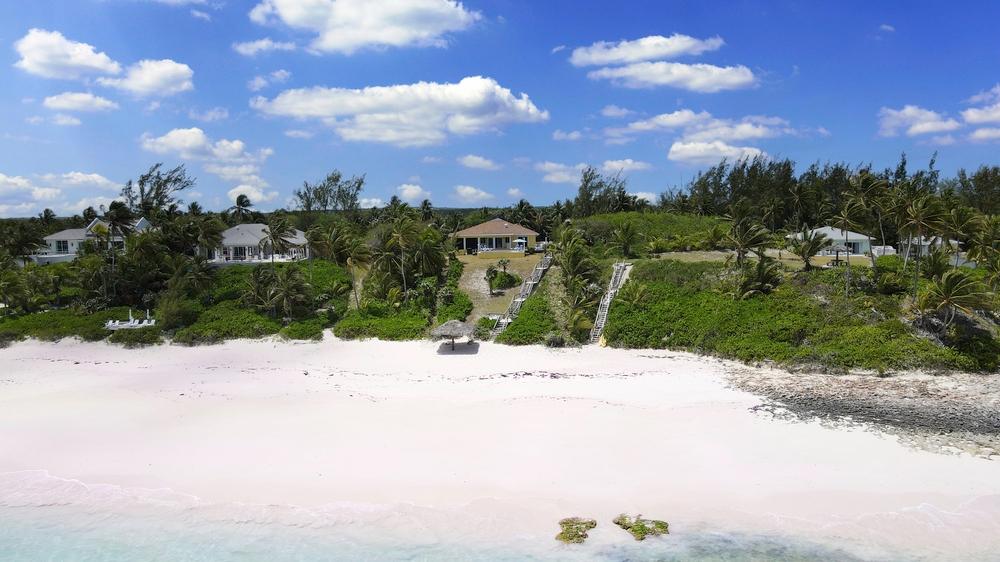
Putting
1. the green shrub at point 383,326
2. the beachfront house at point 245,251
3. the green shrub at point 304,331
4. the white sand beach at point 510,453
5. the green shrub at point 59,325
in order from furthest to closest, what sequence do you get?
the beachfront house at point 245,251
the green shrub at point 59,325
the green shrub at point 304,331
the green shrub at point 383,326
the white sand beach at point 510,453

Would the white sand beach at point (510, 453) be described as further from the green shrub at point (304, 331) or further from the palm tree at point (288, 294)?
the palm tree at point (288, 294)

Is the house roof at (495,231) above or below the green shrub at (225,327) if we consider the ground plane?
above

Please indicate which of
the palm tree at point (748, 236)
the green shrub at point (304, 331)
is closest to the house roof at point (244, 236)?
the green shrub at point (304, 331)

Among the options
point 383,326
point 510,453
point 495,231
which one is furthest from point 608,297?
point 495,231

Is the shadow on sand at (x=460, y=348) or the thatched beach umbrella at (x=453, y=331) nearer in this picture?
the thatched beach umbrella at (x=453, y=331)

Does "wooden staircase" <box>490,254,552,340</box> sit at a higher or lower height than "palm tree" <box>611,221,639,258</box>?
lower

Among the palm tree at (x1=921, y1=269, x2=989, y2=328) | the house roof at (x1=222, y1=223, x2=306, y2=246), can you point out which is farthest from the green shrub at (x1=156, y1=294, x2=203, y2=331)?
the palm tree at (x1=921, y1=269, x2=989, y2=328)

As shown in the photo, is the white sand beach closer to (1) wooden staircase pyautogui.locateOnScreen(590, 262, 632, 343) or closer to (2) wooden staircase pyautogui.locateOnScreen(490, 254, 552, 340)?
(1) wooden staircase pyautogui.locateOnScreen(590, 262, 632, 343)
